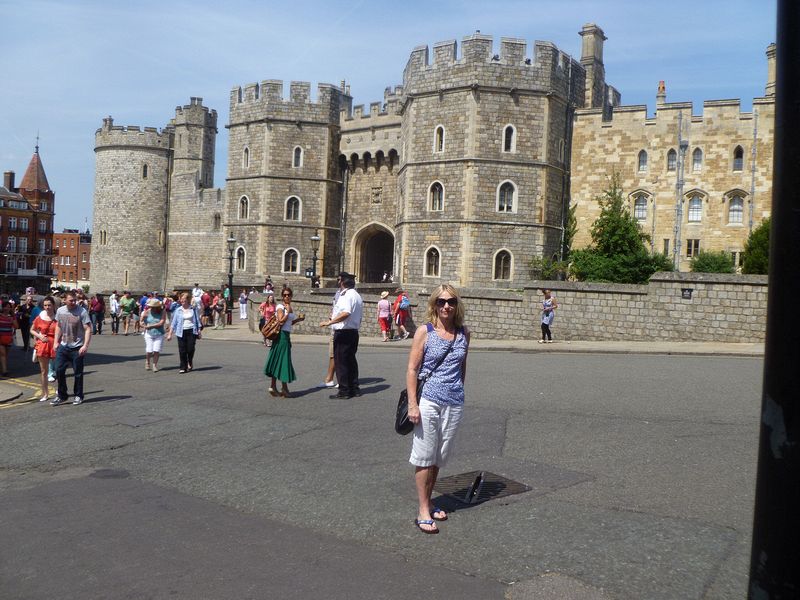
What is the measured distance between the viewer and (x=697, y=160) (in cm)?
3359

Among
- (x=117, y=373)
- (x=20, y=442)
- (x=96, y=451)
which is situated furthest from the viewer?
(x=117, y=373)

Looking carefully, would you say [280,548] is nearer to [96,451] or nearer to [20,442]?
[96,451]

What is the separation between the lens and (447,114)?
32125 millimetres

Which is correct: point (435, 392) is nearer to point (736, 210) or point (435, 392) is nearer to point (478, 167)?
point (478, 167)

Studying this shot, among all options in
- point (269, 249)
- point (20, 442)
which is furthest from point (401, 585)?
point (269, 249)

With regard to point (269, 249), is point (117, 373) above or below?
below

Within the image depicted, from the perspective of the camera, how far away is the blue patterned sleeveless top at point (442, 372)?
18.5 ft

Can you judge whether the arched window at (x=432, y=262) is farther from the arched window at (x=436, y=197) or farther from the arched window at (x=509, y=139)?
the arched window at (x=509, y=139)

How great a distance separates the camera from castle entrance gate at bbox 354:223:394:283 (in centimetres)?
4256

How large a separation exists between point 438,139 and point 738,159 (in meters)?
12.4

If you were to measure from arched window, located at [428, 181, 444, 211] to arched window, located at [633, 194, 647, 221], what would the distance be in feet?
28.8

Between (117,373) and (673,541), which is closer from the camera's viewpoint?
(673,541)

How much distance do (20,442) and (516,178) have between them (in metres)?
25.6

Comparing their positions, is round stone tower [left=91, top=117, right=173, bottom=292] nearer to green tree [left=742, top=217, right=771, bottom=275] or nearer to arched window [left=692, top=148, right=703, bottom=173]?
arched window [left=692, top=148, right=703, bottom=173]
